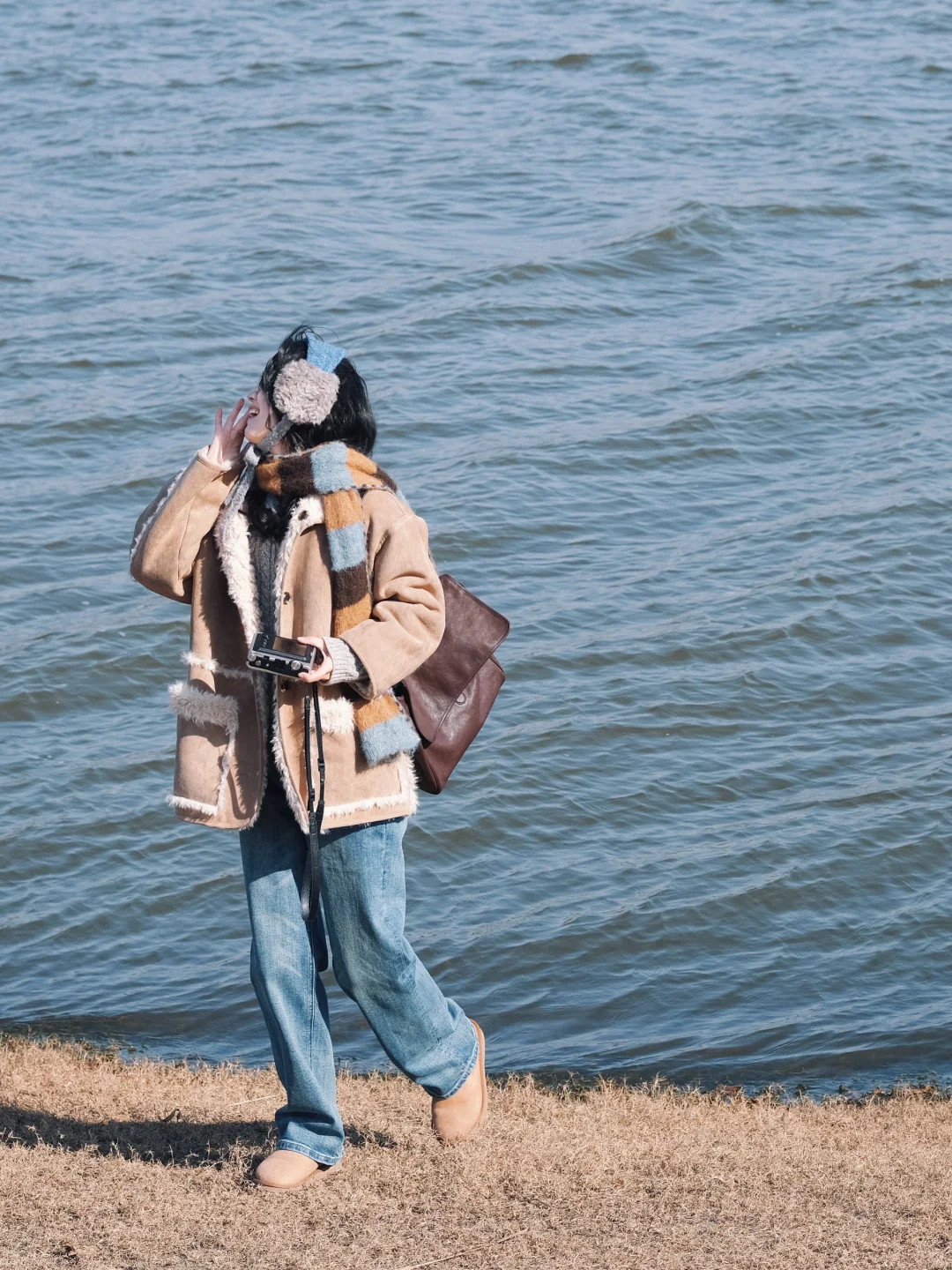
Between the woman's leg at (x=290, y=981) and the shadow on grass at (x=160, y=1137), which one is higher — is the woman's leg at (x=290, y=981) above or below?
above

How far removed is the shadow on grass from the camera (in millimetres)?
4762

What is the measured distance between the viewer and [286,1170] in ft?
14.3

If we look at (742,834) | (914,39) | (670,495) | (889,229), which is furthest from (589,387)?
(914,39)

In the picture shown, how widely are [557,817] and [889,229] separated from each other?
9.56m

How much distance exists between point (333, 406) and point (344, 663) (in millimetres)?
623

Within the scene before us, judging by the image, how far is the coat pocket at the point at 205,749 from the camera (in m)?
4.19

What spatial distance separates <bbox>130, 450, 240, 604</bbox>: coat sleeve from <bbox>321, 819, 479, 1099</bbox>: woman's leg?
0.75 m

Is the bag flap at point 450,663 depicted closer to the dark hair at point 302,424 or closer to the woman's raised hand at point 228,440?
the dark hair at point 302,424

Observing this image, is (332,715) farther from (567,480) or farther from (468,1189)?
(567,480)

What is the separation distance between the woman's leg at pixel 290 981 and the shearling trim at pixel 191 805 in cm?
13

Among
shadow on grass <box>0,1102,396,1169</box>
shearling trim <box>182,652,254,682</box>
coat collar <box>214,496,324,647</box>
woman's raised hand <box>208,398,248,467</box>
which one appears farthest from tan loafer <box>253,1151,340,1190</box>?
woman's raised hand <box>208,398,248,467</box>

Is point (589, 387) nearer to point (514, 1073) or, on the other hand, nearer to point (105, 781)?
point (105, 781)

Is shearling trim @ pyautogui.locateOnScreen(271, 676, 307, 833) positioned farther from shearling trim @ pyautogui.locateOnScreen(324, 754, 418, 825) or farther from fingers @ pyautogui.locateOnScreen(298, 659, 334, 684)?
fingers @ pyautogui.locateOnScreen(298, 659, 334, 684)

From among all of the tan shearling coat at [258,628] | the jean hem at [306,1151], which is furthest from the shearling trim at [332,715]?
the jean hem at [306,1151]
